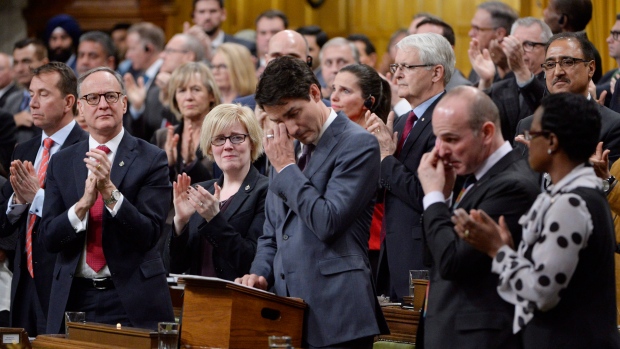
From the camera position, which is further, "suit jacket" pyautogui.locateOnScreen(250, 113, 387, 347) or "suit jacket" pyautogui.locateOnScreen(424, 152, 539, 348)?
"suit jacket" pyautogui.locateOnScreen(250, 113, 387, 347)

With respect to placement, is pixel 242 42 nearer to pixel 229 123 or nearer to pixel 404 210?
pixel 229 123

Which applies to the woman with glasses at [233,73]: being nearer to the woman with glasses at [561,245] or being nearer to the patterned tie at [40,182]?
the patterned tie at [40,182]

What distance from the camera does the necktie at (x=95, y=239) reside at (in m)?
4.47

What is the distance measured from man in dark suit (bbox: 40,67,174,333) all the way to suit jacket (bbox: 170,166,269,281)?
0.21 metres

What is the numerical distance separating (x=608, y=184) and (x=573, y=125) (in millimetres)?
1316

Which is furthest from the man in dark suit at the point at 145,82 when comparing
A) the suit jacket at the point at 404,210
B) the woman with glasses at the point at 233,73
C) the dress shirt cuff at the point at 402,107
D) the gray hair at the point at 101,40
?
the suit jacket at the point at 404,210

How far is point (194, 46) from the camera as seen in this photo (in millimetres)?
7848

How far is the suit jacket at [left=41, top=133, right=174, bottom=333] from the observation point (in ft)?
14.5

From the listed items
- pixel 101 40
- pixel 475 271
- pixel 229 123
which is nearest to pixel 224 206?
pixel 229 123

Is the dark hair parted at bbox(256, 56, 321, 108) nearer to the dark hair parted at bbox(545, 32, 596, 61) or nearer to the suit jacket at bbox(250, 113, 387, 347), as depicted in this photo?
the suit jacket at bbox(250, 113, 387, 347)

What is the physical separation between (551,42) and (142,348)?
2361 millimetres

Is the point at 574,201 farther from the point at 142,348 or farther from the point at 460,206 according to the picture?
the point at 142,348

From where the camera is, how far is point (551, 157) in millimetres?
3148

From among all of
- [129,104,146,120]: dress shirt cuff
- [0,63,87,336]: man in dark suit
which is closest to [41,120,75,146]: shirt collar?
[0,63,87,336]: man in dark suit
